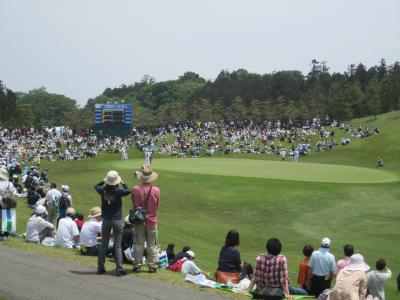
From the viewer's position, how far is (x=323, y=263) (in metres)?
11.6

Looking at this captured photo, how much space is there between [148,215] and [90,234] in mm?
2920

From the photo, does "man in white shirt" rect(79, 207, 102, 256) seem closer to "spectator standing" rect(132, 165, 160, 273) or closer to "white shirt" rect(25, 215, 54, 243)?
"white shirt" rect(25, 215, 54, 243)

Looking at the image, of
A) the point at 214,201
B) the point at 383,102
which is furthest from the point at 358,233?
the point at 383,102

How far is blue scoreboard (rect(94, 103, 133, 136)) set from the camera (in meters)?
70.8

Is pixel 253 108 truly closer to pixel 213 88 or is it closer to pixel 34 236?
pixel 213 88

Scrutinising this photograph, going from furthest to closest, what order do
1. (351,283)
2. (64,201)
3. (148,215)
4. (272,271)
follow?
1. (64,201)
2. (148,215)
3. (272,271)
4. (351,283)

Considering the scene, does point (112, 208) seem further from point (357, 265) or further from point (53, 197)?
point (53, 197)

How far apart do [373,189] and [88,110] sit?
79.5 metres

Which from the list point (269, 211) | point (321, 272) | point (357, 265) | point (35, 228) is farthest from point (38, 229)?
point (269, 211)

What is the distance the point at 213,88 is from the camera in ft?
454

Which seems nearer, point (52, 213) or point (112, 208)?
point (112, 208)

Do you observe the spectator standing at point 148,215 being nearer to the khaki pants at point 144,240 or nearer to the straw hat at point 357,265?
the khaki pants at point 144,240

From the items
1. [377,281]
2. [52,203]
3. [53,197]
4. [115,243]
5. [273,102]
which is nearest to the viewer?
[377,281]

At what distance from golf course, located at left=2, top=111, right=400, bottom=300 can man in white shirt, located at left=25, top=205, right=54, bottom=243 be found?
0.37 meters
